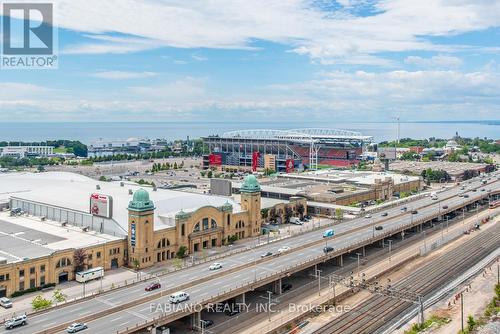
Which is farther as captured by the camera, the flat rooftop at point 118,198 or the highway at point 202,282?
the flat rooftop at point 118,198

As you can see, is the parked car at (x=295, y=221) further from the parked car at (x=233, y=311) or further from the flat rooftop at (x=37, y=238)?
the parked car at (x=233, y=311)

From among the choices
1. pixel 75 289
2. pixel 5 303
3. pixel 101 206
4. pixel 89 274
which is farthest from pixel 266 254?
pixel 5 303

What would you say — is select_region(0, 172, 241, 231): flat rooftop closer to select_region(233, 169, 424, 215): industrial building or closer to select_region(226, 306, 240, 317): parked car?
select_region(226, 306, 240, 317): parked car

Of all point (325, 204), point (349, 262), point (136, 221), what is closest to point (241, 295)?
point (136, 221)

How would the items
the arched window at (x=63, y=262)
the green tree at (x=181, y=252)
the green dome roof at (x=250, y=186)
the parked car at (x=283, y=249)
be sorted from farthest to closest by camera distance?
1. the green dome roof at (x=250, y=186)
2. the green tree at (x=181, y=252)
3. the parked car at (x=283, y=249)
4. the arched window at (x=63, y=262)

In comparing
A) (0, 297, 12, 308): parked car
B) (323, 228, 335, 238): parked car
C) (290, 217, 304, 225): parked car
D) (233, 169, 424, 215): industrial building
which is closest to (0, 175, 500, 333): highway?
(323, 228, 335, 238): parked car

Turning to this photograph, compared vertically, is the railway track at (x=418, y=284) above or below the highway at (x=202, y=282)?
below

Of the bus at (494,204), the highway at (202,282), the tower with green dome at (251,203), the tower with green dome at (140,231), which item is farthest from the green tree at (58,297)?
the bus at (494,204)
